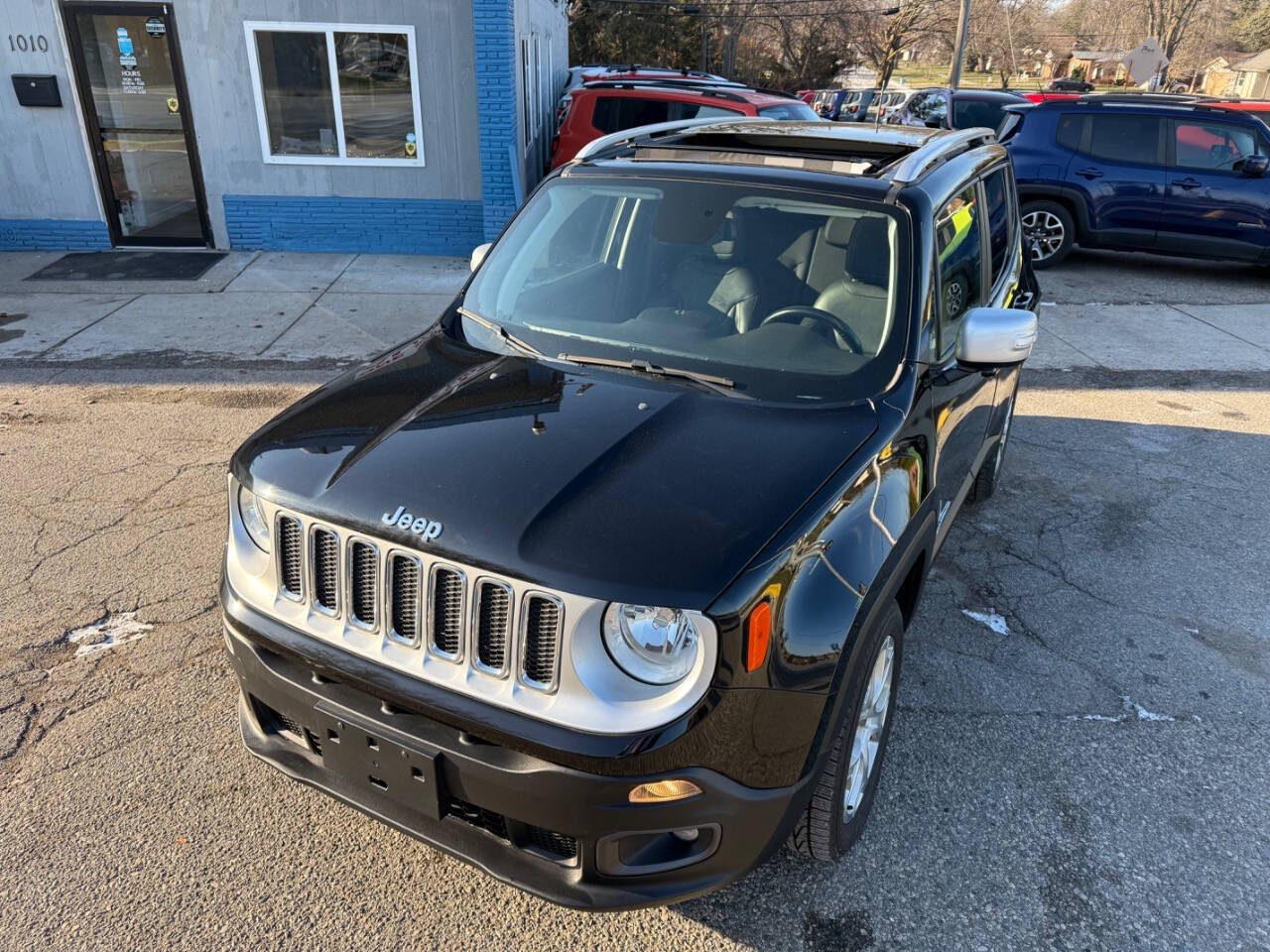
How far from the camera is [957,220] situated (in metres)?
3.44

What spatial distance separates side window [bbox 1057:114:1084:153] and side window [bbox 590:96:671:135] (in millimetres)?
4620

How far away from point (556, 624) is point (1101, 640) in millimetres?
2835

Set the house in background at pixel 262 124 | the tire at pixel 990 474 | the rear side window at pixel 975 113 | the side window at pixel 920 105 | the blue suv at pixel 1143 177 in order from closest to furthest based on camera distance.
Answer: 1. the tire at pixel 990 474
2. the house in background at pixel 262 124
3. the blue suv at pixel 1143 177
4. the rear side window at pixel 975 113
5. the side window at pixel 920 105

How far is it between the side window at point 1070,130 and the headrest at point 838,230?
362 inches

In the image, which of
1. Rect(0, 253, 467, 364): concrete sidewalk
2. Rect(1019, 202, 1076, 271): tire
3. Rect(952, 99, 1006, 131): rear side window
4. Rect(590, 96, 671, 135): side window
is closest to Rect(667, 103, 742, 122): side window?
Rect(590, 96, 671, 135): side window

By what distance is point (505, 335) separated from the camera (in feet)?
10.5

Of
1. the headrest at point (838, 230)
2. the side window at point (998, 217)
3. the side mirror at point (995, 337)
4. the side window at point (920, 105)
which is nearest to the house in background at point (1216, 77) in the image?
the side window at point (920, 105)

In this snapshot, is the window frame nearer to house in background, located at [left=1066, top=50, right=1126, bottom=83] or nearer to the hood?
the hood

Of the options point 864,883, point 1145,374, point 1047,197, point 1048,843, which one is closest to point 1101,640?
point 1048,843

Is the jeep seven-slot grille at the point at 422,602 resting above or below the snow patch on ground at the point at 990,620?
above

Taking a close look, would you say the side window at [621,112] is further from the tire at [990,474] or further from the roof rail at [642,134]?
the tire at [990,474]

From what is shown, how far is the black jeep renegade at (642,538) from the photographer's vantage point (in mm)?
2029

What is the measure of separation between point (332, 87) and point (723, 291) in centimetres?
818

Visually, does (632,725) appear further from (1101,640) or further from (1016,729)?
(1101,640)
